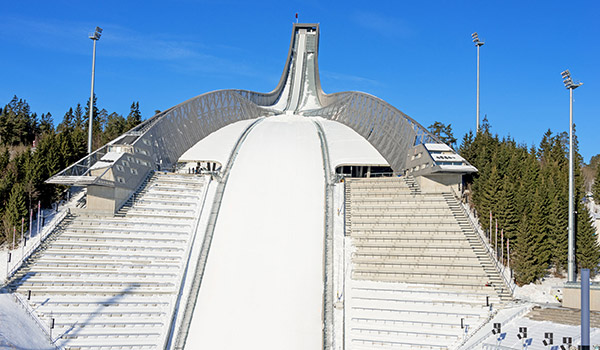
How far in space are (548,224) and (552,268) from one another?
1.97 metres

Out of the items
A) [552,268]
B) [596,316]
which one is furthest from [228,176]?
[596,316]

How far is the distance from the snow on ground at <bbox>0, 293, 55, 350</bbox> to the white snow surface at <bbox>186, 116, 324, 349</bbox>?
4535 millimetres

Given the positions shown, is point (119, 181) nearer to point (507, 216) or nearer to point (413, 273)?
point (413, 273)

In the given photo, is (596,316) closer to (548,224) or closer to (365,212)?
(548,224)

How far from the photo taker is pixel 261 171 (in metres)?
30.7

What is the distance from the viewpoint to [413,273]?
23062mm

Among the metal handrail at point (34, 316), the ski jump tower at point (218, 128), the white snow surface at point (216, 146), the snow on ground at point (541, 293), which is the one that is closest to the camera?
the metal handrail at point (34, 316)

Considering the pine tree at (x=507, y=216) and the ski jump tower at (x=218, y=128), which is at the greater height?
the ski jump tower at (x=218, y=128)

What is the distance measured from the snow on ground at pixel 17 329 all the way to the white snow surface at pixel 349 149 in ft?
55.5

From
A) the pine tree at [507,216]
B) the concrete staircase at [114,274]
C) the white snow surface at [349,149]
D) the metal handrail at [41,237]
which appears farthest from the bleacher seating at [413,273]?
the metal handrail at [41,237]

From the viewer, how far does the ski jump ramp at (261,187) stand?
20.2 metres

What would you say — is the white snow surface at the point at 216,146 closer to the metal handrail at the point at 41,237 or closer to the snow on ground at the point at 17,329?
the metal handrail at the point at 41,237

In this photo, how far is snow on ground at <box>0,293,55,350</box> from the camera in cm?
1553

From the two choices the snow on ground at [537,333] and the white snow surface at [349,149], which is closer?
the snow on ground at [537,333]
